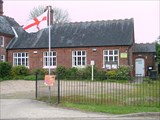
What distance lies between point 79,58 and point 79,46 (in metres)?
1.36

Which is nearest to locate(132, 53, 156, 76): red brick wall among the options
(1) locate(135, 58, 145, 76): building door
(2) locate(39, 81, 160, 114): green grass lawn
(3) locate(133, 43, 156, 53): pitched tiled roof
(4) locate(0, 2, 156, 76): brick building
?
(4) locate(0, 2, 156, 76): brick building

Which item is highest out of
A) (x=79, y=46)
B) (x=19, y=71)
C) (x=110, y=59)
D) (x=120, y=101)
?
(x=79, y=46)

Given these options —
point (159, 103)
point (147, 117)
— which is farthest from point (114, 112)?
point (159, 103)

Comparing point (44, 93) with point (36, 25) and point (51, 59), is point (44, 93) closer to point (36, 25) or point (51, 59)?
point (36, 25)

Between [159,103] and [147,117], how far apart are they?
9.44 ft

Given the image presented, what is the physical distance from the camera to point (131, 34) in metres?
37.1

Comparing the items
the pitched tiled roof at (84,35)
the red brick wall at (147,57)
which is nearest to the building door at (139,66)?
the red brick wall at (147,57)

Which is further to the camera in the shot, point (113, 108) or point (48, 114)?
point (113, 108)

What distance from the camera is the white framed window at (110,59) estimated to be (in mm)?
36153

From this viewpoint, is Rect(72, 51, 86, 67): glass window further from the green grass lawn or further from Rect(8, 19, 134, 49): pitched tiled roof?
the green grass lawn

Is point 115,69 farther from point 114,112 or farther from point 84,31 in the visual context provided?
point 114,112

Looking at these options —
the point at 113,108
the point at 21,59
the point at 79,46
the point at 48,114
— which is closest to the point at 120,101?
the point at 113,108

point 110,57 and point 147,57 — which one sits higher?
point 147,57

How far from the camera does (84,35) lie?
128 ft
